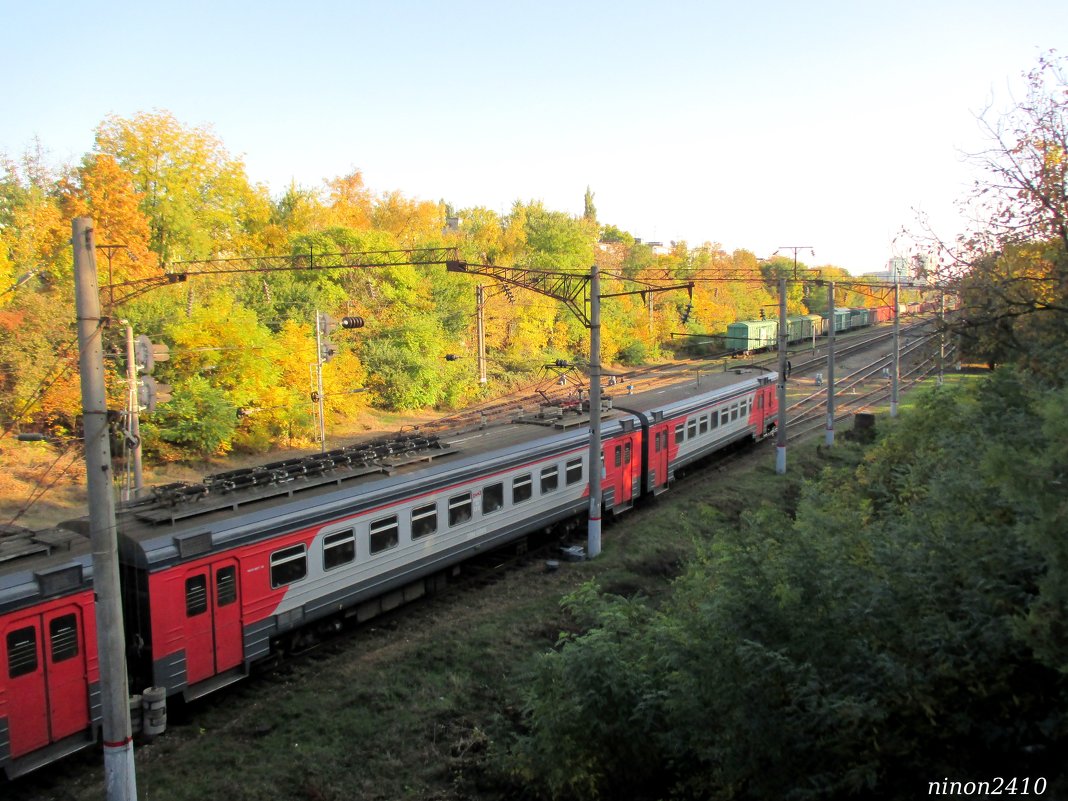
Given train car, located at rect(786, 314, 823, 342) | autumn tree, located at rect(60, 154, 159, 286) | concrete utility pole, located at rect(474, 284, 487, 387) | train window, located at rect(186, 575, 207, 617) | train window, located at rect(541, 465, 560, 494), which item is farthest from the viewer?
train car, located at rect(786, 314, 823, 342)

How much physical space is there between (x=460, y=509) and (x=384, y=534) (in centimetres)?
195

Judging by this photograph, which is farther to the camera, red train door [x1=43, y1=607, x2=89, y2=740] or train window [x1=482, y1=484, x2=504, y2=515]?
train window [x1=482, y1=484, x2=504, y2=515]

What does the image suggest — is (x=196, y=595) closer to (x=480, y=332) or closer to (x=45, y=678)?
(x=45, y=678)

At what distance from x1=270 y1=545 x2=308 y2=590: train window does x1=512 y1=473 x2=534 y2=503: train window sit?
5.33 m

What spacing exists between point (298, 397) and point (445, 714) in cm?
2289

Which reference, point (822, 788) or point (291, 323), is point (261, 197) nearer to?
point (291, 323)

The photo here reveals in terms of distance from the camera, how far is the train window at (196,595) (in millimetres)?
10203

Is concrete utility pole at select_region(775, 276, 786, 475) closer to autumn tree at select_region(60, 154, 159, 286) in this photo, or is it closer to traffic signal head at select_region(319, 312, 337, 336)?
traffic signal head at select_region(319, 312, 337, 336)

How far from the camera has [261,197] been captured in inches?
1793

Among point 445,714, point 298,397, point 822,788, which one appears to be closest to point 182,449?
point 298,397

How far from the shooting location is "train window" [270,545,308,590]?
448 inches

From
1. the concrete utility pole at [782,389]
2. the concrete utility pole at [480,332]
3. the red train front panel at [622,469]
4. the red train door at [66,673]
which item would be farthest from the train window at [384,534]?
the concrete utility pole at [480,332]

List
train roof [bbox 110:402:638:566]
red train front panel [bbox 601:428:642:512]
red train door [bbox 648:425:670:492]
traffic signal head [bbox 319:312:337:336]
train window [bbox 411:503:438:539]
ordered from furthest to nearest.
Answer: traffic signal head [bbox 319:312:337:336] → red train door [bbox 648:425:670:492] → red train front panel [bbox 601:428:642:512] → train window [bbox 411:503:438:539] → train roof [bbox 110:402:638:566]

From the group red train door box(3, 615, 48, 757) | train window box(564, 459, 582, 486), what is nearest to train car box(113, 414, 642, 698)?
train window box(564, 459, 582, 486)
